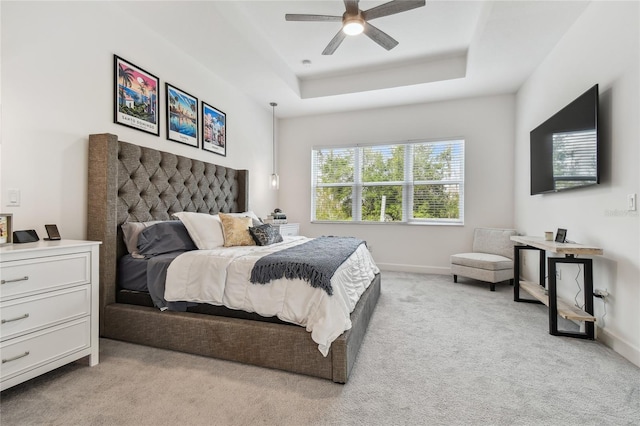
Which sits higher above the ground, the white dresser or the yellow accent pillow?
the yellow accent pillow

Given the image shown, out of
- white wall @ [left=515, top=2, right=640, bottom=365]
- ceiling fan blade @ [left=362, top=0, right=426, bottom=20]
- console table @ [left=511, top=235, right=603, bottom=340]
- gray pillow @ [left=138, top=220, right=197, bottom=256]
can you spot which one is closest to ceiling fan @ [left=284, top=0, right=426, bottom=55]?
ceiling fan blade @ [left=362, top=0, right=426, bottom=20]

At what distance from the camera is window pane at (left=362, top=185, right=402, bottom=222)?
199 inches

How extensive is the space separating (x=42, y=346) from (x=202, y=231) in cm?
128

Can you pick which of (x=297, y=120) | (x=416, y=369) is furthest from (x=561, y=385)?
(x=297, y=120)

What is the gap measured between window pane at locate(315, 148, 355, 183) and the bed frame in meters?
2.52

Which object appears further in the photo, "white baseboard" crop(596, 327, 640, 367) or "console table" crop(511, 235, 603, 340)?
"console table" crop(511, 235, 603, 340)

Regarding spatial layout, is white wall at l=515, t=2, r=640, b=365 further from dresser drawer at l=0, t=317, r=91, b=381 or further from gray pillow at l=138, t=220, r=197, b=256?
dresser drawer at l=0, t=317, r=91, b=381

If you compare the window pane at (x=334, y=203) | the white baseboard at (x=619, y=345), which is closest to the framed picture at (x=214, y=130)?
the window pane at (x=334, y=203)

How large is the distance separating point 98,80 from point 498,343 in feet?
12.4

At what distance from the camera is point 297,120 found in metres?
5.55

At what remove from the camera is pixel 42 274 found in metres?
1.69

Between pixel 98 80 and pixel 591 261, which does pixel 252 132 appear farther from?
pixel 591 261

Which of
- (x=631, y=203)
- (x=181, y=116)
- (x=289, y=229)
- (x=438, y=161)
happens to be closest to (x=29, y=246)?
(x=181, y=116)

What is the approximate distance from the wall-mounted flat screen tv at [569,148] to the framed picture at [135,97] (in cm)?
381
